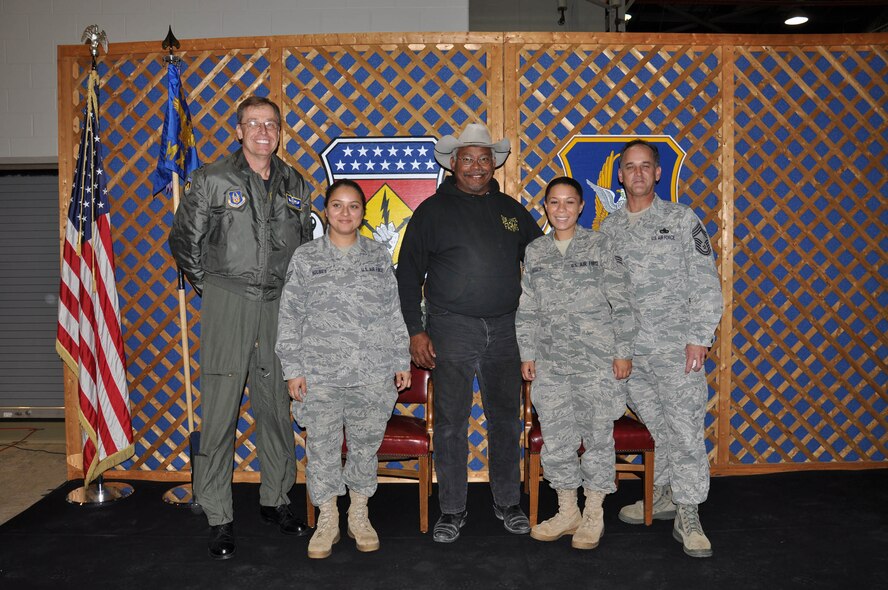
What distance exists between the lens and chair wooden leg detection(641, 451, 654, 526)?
2.54 meters

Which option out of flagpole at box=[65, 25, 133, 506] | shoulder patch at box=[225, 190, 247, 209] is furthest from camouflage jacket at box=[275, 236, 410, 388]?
flagpole at box=[65, 25, 133, 506]

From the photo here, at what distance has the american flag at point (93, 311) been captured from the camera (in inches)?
115

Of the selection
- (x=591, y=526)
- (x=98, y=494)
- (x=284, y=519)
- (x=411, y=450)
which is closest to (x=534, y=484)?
(x=591, y=526)

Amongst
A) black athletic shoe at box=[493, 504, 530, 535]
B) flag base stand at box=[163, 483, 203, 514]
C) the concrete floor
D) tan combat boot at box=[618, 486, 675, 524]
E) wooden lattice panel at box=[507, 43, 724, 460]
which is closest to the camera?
black athletic shoe at box=[493, 504, 530, 535]

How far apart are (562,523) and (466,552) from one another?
0.40m

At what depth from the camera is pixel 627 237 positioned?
96.6 inches

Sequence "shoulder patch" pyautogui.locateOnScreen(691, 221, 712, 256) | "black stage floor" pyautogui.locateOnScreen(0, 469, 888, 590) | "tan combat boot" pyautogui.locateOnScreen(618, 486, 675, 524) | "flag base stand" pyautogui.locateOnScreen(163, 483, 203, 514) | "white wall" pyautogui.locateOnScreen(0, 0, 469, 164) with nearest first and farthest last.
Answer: "black stage floor" pyautogui.locateOnScreen(0, 469, 888, 590) < "shoulder patch" pyautogui.locateOnScreen(691, 221, 712, 256) < "tan combat boot" pyautogui.locateOnScreen(618, 486, 675, 524) < "flag base stand" pyautogui.locateOnScreen(163, 483, 203, 514) < "white wall" pyautogui.locateOnScreen(0, 0, 469, 164)

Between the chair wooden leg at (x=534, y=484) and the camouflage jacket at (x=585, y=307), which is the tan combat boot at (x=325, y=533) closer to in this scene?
the chair wooden leg at (x=534, y=484)

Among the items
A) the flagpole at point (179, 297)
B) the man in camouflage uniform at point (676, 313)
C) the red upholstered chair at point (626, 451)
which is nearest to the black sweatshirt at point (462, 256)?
the man in camouflage uniform at point (676, 313)

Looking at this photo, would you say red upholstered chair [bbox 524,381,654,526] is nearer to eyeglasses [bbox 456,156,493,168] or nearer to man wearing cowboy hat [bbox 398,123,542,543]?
man wearing cowboy hat [bbox 398,123,542,543]

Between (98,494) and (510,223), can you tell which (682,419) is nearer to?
(510,223)

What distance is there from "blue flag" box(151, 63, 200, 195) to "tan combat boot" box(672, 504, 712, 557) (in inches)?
103

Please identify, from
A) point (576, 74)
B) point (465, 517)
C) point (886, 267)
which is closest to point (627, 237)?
point (576, 74)

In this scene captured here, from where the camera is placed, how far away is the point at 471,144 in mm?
2506
